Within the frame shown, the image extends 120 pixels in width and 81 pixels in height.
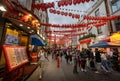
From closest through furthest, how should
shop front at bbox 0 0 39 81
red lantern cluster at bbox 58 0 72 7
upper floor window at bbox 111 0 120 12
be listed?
shop front at bbox 0 0 39 81
red lantern cluster at bbox 58 0 72 7
upper floor window at bbox 111 0 120 12

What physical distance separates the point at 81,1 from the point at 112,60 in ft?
23.4

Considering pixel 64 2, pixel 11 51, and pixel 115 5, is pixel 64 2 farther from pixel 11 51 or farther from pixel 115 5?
pixel 115 5

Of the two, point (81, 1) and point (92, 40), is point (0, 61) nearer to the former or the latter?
point (81, 1)

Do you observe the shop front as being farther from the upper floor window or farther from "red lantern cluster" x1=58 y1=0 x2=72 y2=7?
the upper floor window

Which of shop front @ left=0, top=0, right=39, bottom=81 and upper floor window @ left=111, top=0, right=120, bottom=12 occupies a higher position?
upper floor window @ left=111, top=0, right=120, bottom=12

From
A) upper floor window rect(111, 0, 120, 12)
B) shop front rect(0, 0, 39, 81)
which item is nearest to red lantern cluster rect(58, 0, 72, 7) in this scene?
shop front rect(0, 0, 39, 81)

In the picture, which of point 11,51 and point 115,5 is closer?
point 11,51

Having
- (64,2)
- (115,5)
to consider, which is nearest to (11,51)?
(64,2)

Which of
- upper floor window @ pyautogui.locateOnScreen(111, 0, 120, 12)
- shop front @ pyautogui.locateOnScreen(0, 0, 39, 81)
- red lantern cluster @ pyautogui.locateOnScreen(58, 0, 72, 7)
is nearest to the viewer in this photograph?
shop front @ pyautogui.locateOnScreen(0, 0, 39, 81)

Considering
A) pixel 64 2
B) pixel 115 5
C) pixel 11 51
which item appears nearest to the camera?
pixel 11 51

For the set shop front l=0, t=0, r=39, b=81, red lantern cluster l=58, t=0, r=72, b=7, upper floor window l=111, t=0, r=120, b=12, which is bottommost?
shop front l=0, t=0, r=39, b=81

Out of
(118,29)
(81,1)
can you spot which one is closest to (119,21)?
(118,29)

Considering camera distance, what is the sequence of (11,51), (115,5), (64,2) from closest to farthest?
1. (11,51)
2. (64,2)
3. (115,5)

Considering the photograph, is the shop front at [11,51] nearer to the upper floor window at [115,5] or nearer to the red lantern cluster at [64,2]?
the red lantern cluster at [64,2]
